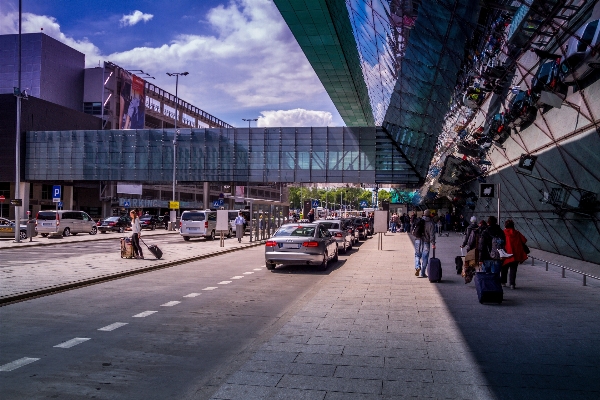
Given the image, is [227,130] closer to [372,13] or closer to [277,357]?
[372,13]

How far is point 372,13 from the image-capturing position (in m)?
27.0

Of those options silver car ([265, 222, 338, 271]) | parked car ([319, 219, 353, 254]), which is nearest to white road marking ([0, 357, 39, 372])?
silver car ([265, 222, 338, 271])

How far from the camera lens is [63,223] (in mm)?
38844

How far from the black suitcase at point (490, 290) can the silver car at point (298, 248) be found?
728 cm

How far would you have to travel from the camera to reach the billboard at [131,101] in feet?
269

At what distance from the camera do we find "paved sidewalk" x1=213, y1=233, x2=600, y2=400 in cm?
553

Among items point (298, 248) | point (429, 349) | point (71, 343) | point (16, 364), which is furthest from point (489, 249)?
point (16, 364)

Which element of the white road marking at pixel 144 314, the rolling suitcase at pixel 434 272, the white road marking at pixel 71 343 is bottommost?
the white road marking at pixel 144 314

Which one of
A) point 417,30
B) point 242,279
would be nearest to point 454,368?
point 242,279

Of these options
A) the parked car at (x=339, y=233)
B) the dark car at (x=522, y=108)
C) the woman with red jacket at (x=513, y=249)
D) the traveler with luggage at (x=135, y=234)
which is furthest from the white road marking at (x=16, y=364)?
the dark car at (x=522, y=108)

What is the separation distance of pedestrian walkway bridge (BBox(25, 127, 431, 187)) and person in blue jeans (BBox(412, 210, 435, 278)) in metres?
37.9

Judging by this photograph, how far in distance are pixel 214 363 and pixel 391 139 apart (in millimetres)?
48994

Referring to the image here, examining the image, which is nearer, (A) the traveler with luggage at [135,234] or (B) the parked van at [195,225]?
(A) the traveler with luggage at [135,234]

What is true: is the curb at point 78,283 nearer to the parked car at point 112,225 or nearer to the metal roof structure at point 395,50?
the metal roof structure at point 395,50
